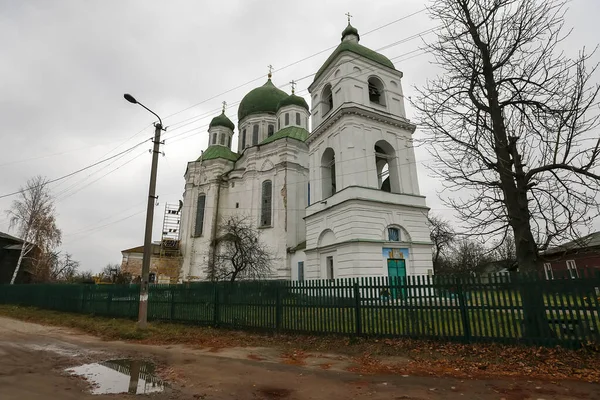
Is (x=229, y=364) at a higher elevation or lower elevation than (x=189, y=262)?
lower

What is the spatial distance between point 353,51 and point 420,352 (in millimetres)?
18447

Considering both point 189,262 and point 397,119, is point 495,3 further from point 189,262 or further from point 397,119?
point 189,262

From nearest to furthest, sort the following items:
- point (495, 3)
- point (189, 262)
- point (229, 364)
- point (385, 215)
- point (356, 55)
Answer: point (229, 364) < point (495, 3) < point (385, 215) < point (356, 55) < point (189, 262)

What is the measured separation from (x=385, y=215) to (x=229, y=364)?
13.0 metres

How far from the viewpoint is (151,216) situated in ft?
41.5

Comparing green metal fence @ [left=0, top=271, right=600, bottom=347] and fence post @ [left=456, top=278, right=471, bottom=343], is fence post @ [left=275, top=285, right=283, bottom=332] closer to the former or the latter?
green metal fence @ [left=0, top=271, right=600, bottom=347]

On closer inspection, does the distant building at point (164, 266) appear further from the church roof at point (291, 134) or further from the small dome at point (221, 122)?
the small dome at point (221, 122)

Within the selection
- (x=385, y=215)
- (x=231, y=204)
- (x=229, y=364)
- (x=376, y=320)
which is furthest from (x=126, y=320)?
(x=231, y=204)

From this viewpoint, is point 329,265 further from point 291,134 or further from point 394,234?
point 291,134

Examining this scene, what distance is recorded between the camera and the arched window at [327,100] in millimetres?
22406

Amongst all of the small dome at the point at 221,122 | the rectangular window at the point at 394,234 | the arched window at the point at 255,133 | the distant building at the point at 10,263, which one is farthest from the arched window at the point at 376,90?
the distant building at the point at 10,263

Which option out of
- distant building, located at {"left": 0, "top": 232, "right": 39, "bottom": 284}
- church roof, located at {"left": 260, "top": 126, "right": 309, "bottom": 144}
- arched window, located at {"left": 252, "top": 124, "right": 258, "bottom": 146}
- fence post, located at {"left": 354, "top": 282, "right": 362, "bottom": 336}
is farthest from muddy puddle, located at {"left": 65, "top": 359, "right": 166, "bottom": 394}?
distant building, located at {"left": 0, "top": 232, "right": 39, "bottom": 284}

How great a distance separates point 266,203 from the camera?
1124 inches

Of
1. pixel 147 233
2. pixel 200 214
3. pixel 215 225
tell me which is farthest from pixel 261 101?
pixel 147 233
